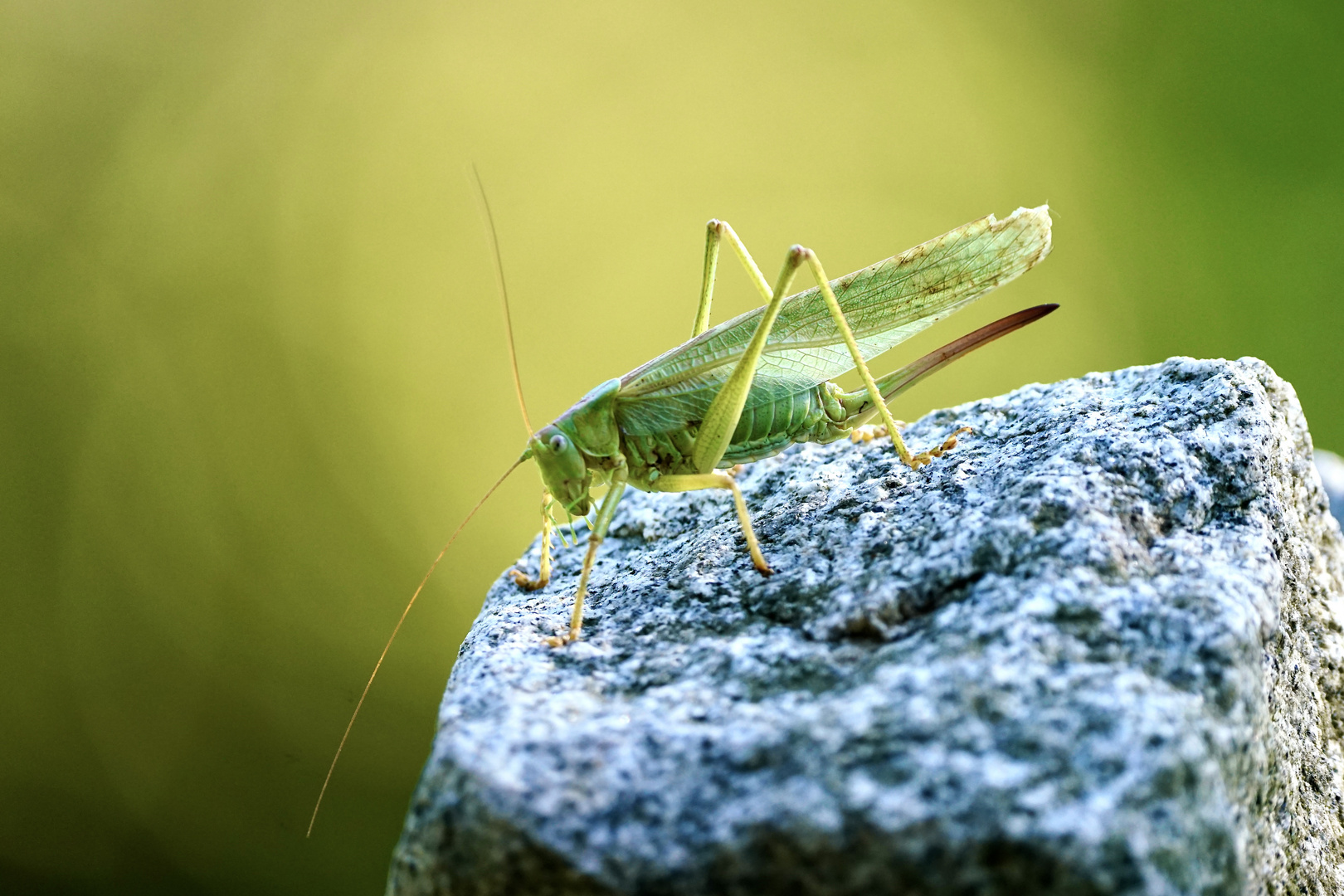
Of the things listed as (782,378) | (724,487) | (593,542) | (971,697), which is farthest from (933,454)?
(971,697)

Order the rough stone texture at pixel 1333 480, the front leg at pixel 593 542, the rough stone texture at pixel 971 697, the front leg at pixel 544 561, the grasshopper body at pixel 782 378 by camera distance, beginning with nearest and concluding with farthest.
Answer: the rough stone texture at pixel 971 697 → the front leg at pixel 593 542 → the grasshopper body at pixel 782 378 → the front leg at pixel 544 561 → the rough stone texture at pixel 1333 480

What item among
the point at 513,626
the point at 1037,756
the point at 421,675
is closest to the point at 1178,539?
the point at 1037,756

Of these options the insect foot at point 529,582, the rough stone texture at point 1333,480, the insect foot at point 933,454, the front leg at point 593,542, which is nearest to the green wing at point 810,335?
the front leg at point 593,542

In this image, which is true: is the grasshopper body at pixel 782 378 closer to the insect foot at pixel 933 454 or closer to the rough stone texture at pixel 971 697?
the insect foot at pixel 933 454

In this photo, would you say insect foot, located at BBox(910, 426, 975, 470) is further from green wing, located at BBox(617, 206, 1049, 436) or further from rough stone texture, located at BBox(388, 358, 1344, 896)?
green wing, located at BBox(617, 206, 1049, 436)

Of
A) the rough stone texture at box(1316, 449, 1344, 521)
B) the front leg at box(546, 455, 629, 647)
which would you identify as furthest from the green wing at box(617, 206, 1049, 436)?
the rough stone texture at box(1316, 449, 1344, 521)

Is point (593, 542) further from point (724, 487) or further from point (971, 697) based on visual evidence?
point (971, 697)
